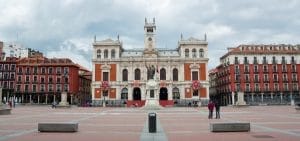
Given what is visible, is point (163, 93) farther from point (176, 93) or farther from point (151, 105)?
point (151, 105)

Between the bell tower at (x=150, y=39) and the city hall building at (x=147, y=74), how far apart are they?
0.88ft

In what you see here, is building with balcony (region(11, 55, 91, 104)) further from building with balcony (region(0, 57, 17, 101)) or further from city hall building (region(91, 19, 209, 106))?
city hall building (region(91, 19, 209, 106))

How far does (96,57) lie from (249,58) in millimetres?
41682

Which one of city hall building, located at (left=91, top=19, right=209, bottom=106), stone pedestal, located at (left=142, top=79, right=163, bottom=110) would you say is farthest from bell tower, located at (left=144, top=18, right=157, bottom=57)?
stone pedestal, located at (left=142, top=79, right=163, bottom=110)

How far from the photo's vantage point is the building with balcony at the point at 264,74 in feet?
298

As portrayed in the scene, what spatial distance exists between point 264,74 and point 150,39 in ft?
106

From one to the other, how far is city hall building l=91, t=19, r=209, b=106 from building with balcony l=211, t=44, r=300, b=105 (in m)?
8.48

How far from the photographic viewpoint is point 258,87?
91.0 meters

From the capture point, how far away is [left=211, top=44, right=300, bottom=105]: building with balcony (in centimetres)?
9069

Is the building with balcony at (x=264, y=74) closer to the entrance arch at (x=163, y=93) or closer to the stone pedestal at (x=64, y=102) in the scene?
the entrance arch at (x=163, y=93)

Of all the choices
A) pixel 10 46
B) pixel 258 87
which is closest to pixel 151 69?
pixel 258 87

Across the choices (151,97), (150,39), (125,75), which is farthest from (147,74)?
(151,97)

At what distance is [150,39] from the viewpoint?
314 ft

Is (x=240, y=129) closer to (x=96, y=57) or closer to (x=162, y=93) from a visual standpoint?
(x=162, y=93)
